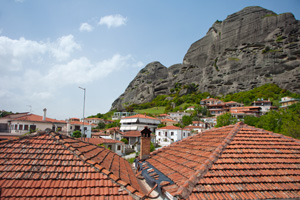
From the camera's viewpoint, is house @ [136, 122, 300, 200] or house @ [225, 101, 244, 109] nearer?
house @ [136, 122, 300, 200]

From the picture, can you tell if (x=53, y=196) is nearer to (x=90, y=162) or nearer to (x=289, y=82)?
(x=90, y=162)

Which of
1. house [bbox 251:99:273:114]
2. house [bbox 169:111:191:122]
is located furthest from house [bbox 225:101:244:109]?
house [bbox 169:111:191:122]

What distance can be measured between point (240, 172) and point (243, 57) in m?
113

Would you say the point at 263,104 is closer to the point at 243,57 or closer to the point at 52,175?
the point at 243,57

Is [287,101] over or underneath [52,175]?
over

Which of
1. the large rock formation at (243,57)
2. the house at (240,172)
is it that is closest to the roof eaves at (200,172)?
the house at (240,172)

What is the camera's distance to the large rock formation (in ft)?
295

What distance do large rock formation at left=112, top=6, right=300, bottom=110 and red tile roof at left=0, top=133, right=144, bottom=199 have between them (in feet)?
330

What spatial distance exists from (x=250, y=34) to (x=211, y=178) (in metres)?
125

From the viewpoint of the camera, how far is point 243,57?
102 meters

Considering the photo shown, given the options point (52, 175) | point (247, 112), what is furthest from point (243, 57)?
point (52, 175)

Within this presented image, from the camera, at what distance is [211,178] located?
5016 mm

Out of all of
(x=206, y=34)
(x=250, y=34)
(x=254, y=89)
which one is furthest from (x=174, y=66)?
(x=254, y=89)

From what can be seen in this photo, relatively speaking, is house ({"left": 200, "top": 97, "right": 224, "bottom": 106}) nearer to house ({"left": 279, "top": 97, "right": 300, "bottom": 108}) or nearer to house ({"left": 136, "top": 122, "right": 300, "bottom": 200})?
house ({"left": 279, "top": 97, "right": 300, "bottom": 108})
